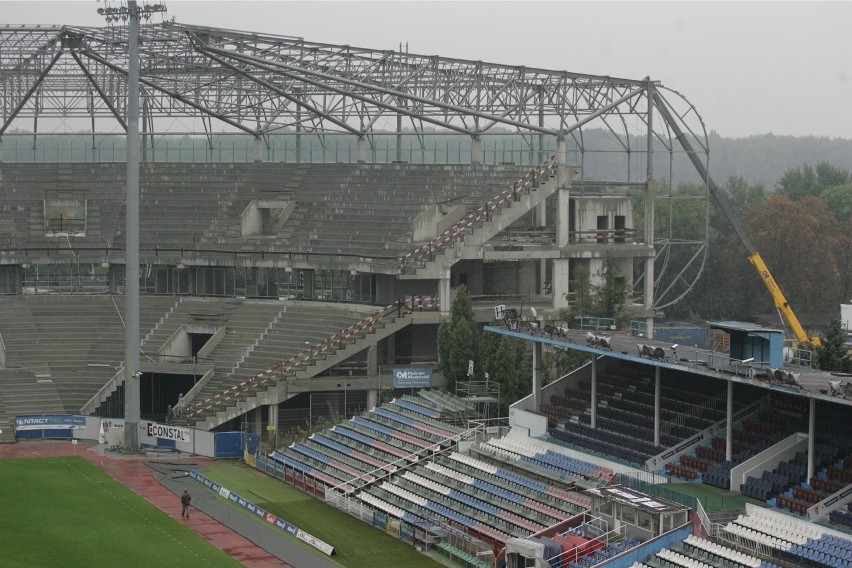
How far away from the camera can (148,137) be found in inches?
2970

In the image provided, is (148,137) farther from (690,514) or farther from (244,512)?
(690,514)

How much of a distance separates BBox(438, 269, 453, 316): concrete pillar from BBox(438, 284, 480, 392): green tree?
211 centimetres

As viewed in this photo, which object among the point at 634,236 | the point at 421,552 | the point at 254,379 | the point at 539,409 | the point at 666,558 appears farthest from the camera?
the point at 634,236

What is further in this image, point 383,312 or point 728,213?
point 728,213

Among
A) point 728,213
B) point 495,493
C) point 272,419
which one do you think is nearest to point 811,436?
point 495,493

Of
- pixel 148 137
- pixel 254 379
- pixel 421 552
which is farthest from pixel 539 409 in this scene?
pixel 148 137

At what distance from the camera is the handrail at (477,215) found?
5856 cm

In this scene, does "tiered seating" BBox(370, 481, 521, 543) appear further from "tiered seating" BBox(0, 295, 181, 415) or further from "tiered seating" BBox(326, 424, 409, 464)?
"tiered seating" BBox(0, 295, 181, 415)

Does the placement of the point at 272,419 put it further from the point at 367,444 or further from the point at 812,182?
the point at 812,182

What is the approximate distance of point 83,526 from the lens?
1602 inches

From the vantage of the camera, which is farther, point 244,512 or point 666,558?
point 244,512

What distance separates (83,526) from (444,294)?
20.5m

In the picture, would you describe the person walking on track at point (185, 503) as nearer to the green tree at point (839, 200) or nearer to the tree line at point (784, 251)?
the tree line at point (784, 251)

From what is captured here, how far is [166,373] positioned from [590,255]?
18.8 metres
